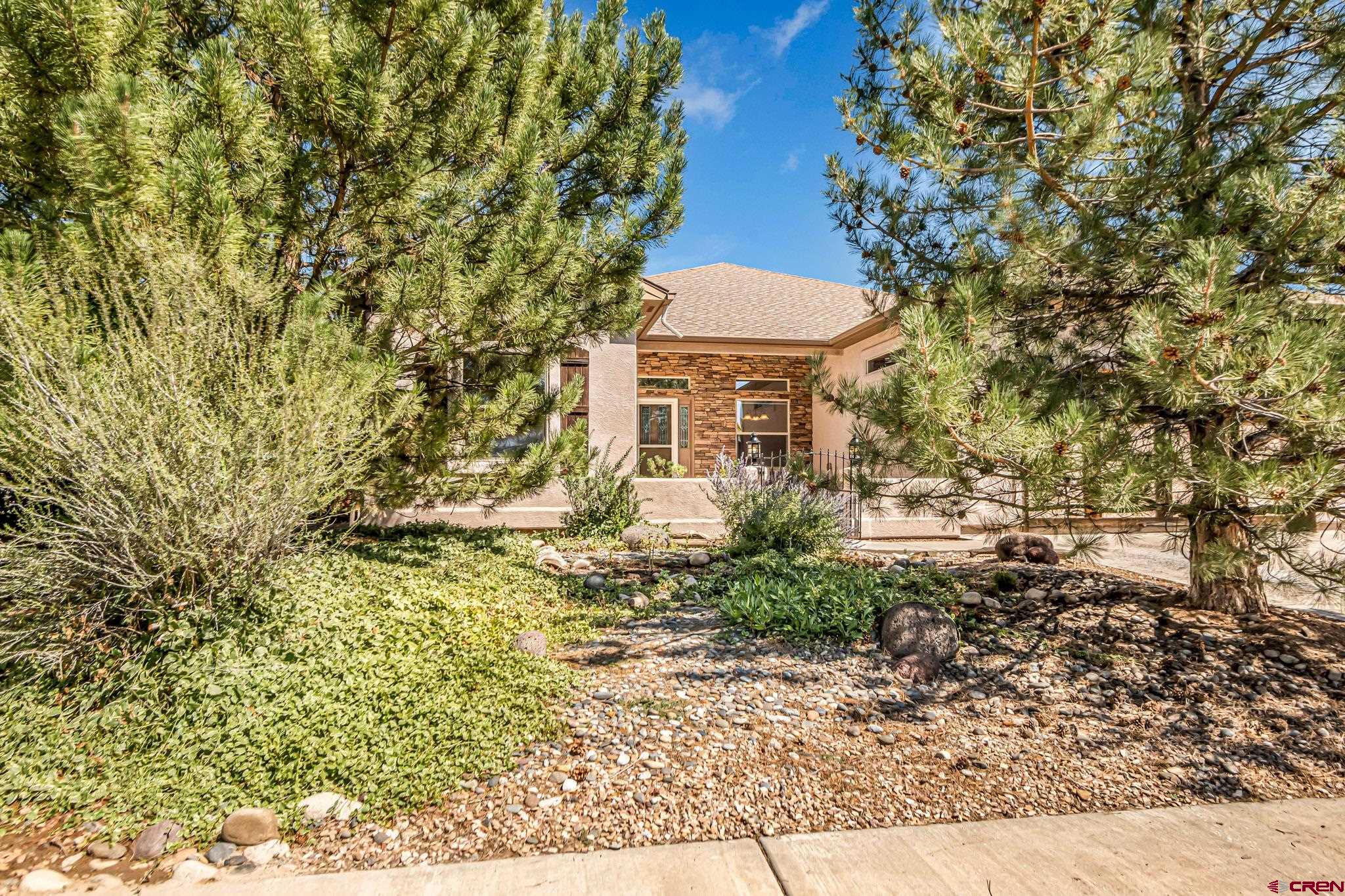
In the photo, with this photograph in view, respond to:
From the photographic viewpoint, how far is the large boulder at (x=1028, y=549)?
A: 20.6 feet

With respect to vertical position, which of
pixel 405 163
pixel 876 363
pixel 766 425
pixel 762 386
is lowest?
pixel 766 425

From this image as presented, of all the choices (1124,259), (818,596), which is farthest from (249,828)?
(1124,259)

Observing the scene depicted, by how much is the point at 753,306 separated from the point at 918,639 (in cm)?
1167

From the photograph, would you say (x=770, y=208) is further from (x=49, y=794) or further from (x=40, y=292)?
(x=49, y=794)

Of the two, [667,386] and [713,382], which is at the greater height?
[713,382]

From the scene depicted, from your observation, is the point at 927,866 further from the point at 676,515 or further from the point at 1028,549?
the point at 676,515

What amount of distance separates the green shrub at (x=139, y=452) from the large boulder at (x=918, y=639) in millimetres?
3527

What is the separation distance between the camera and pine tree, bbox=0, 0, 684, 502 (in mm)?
3234

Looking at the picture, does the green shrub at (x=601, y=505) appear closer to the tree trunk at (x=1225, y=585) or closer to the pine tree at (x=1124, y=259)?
the pine tree at (x=1124, y=259)

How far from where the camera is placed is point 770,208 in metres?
10.3

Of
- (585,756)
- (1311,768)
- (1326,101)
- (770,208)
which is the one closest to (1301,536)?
(1311,768)

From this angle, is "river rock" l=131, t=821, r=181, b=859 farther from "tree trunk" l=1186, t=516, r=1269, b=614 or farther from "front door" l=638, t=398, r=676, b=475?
"front door" l=638, t=398, r=676, b=475

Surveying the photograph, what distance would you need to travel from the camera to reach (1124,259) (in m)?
3.55

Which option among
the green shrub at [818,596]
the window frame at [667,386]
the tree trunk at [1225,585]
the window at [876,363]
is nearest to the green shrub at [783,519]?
the green shrub at [818,596]
